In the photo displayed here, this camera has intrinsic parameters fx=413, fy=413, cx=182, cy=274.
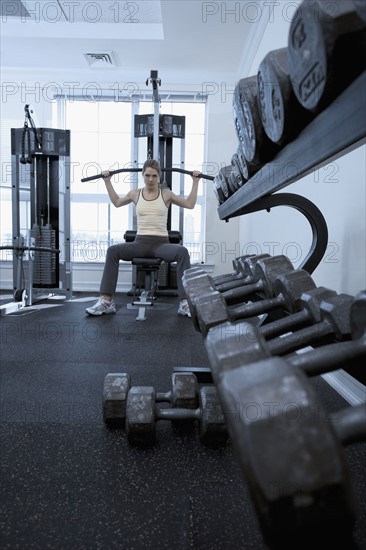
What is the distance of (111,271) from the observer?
293cm

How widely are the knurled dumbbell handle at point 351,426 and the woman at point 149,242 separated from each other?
2423 mm

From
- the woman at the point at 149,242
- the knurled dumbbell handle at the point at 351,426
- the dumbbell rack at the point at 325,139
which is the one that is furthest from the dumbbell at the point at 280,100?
the woman at the point at 149,242

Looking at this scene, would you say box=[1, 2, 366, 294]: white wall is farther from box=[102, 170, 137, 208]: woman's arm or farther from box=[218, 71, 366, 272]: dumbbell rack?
box=[102, 170, 137, 208]: woman's arm

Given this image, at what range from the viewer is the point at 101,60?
405 cm

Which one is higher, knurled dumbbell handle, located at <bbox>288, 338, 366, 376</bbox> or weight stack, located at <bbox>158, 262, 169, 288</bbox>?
knurled dumbbell handle, located at <bbox>288, 338, 366, 376</bbox>

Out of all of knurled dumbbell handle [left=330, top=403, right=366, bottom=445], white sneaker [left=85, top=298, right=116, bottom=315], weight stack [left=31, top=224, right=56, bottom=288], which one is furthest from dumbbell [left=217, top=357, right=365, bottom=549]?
weight stack [left=31, top=224, right=56, bottom=288]

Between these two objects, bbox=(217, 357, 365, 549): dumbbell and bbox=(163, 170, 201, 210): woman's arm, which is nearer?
bbox=(217, 357, 365, 549): dumbbell

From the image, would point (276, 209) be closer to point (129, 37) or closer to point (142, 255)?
point (142, 255)

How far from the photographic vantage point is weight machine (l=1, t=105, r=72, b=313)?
3.53 metres

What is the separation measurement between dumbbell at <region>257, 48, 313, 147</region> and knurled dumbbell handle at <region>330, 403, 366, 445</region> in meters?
0.33

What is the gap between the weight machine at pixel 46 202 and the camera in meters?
3.53

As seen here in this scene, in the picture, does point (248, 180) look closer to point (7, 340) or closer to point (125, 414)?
point (125, 414)

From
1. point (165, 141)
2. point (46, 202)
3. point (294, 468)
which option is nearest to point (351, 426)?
point (294, 468)

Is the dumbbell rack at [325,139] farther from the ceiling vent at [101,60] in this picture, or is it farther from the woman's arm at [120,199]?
the ceiling vent at [101,60]
